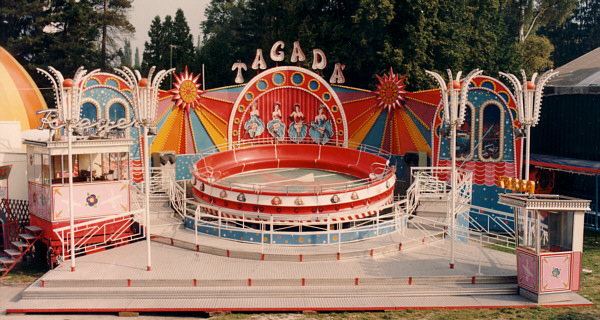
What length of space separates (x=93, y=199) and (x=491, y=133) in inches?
686

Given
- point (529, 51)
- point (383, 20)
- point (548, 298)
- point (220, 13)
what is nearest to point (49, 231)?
point (548, 298)

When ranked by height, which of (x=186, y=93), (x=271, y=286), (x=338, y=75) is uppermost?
(x=338, y=75)

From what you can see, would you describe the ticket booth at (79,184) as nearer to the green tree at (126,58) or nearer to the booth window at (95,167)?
the booth window at (95,167)

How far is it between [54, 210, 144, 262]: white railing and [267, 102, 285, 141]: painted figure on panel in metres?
11.0

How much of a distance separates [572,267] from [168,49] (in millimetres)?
38218

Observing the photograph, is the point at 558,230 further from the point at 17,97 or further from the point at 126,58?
the point at 126,58

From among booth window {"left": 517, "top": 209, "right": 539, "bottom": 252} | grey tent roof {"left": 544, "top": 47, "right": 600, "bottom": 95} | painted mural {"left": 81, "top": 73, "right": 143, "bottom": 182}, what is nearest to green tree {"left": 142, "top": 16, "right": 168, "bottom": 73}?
painted mural {"left": 81, "top": 73, "right": 143, "bottom": 182}

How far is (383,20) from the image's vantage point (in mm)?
35625

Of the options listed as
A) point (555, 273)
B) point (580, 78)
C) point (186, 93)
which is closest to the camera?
point (555, 273)

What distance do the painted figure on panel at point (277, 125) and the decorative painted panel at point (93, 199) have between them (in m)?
11.5

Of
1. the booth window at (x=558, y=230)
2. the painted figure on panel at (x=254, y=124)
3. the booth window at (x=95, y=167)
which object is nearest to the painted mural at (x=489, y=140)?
the painted figure on panel at (x=254, y=124)

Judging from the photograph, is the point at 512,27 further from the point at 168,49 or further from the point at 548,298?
the point at 548,298

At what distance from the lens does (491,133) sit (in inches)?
1079

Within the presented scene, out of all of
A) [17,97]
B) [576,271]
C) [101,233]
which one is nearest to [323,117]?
[101,233]
